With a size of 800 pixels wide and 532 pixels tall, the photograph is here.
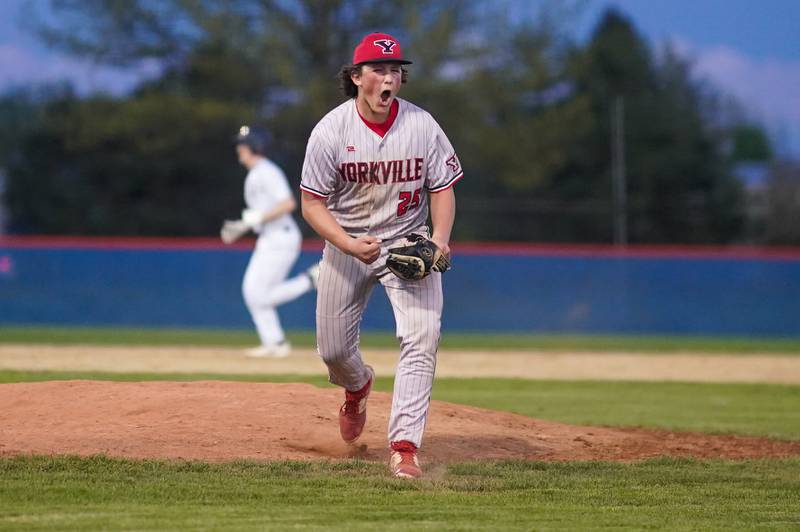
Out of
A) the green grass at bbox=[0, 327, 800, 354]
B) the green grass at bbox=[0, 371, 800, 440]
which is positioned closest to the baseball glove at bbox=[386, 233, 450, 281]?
the green grass at bbox=[0, 371, 800, 440]

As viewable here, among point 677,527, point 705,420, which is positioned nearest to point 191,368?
point 705,420

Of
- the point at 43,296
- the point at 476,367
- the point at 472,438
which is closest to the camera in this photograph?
the point at 472,438

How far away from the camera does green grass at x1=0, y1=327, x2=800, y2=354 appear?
1634 centimetres

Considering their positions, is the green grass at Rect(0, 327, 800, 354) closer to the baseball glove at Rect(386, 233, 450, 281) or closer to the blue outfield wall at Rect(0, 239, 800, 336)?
the blue outfield wall at Rect(0, 239, 800, 336)

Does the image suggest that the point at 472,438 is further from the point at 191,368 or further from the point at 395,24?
the point at 395,24

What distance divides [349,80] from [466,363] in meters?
7.75

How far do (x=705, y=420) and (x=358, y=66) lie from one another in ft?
15.5

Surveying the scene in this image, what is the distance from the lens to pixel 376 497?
17.8 ft

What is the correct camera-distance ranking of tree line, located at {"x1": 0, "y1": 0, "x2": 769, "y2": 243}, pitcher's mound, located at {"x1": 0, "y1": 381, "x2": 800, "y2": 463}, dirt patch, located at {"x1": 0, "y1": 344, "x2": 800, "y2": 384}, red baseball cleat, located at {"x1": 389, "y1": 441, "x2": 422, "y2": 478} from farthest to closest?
tree line, located at {"x1": 0, "y1": 0, "x2": 769, "y2": 243} < dirt patch, located at {"x1": 0, "y1": 344, "x2": 800, "y2": 384} < pitcher's mound, located at {"x1": 0, "y1": 381, "x2": 800, "y2": 463} < red baseball cleat, located at {"x1": 389, "y1": 441, "x2": 422, "y2": 478}

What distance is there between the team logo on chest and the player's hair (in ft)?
0.50

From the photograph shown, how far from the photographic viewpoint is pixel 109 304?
63.9 ft

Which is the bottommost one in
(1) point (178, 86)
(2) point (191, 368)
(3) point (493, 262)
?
(2) point (191, 368)

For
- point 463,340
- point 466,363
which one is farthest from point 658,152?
point 466,363

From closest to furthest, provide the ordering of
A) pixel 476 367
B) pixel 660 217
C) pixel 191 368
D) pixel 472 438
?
pixel 472 438 < pixel 191 368 < pixel 476 367 < pixel 660 217
